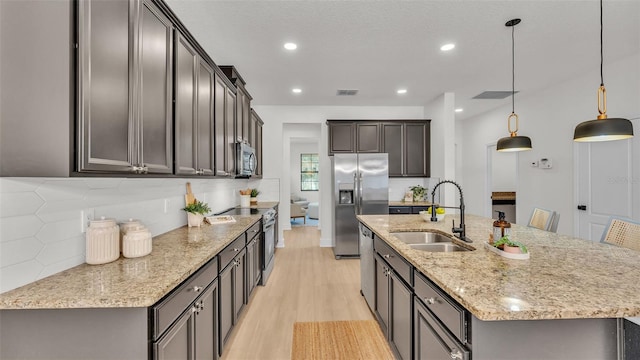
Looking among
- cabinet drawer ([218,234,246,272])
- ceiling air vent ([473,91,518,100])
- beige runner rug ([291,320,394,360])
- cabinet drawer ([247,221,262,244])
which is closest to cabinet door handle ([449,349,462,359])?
beige runner rug ([291,320,394,360])

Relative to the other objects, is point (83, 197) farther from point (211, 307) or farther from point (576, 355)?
point (576, 355)

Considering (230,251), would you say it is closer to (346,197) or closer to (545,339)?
(545,339)

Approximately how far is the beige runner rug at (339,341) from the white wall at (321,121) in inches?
115

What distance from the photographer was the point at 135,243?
153cm

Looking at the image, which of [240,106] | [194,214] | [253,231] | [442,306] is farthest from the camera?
[240,106]

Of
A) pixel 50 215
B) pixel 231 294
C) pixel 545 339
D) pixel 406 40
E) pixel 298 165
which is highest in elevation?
pixel 406 40

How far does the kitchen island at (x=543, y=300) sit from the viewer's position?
0.95m

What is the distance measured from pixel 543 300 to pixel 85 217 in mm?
2160

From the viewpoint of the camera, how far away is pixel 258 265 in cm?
331

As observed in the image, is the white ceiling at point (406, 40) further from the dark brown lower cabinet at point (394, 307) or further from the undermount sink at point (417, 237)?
the dark brown lower cabinet at point (394, 307)

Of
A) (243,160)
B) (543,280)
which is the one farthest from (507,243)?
(243,160)

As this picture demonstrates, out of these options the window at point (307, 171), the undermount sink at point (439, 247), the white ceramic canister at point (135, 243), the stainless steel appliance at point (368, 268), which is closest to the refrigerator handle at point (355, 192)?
the stainless steel appliance at point (368, 268)

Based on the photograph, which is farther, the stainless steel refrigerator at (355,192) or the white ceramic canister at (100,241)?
the stainless steel refrigerator at (355,192)

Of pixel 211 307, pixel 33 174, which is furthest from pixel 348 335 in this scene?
pixel 33 174
